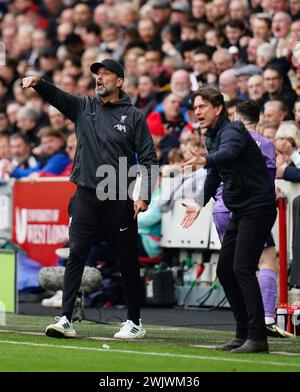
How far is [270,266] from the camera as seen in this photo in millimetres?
12617

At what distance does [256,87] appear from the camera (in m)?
17.1

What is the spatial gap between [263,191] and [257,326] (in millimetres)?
1049

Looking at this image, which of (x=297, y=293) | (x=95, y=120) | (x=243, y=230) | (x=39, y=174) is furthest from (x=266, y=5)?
(x=243, y=230)

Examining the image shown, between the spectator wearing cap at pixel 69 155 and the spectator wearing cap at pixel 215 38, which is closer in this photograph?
the spectator wearing cap at pixel 69 155

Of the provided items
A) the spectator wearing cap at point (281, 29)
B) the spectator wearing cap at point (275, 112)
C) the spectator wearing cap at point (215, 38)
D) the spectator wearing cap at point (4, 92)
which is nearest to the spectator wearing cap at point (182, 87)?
the spectator wearing cap at point (215, 38)

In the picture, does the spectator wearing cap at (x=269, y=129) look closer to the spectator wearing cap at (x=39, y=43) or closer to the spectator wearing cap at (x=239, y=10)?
the spectator wearing cap at (x=239, y=10)

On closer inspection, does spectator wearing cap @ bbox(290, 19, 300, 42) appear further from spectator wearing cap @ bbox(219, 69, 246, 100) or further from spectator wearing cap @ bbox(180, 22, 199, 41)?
spectator wearing cap @ bbox(180, 22, 199, 41)

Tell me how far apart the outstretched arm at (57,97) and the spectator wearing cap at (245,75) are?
21.8ft

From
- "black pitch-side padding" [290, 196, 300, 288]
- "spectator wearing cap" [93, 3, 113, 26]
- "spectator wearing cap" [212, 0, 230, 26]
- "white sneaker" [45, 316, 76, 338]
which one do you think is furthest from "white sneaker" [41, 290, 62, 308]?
"spectator wearing cap" [93, 3, 113, 26]

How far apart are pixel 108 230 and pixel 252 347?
76.7 inches

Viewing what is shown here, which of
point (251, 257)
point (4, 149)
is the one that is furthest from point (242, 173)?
point (4, 149)

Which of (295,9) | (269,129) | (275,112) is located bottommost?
(269,129)

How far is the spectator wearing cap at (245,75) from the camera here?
17828mm

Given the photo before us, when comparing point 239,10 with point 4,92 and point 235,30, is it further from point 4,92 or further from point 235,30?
point 4,92
